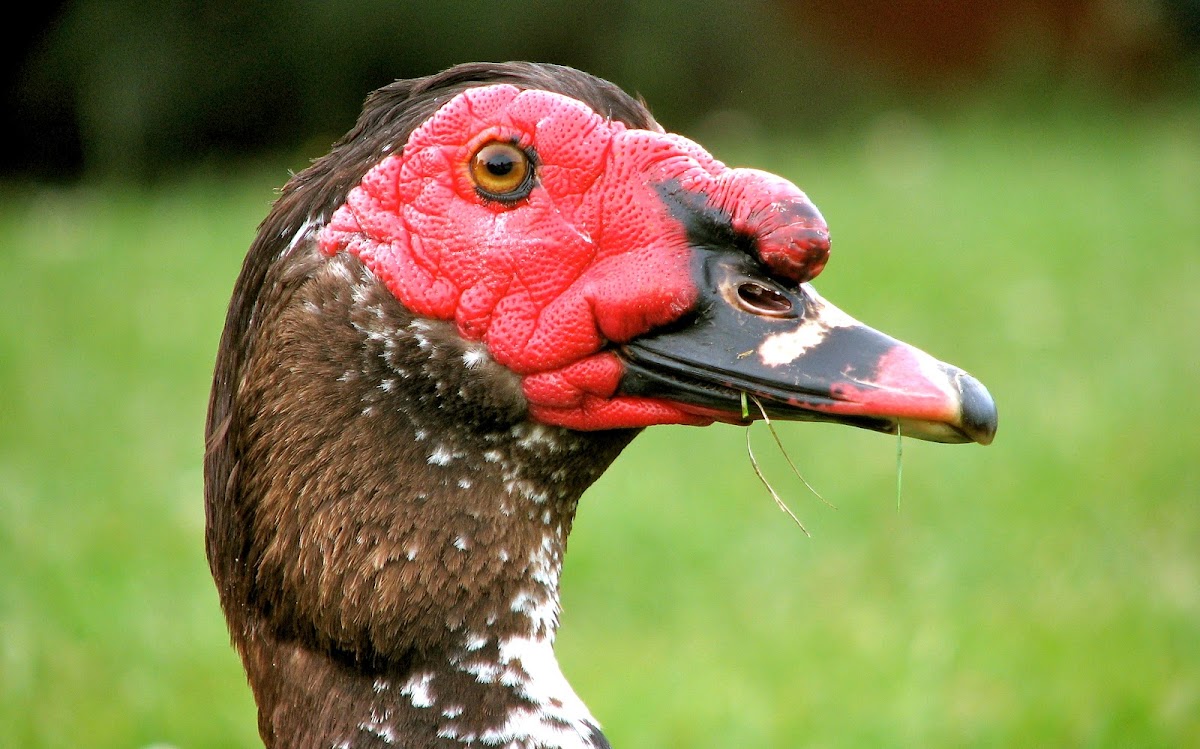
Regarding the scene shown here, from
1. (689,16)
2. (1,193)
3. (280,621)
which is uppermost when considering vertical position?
(280,621)

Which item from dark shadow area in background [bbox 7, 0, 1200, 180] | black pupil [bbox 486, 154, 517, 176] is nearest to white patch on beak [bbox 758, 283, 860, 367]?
black pupil [bbox 486, 154, 517, 176]

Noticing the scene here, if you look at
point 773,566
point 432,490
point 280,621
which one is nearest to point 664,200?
point 432,490

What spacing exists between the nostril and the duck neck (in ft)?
1.23

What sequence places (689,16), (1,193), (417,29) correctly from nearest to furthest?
(1,193) → (417,29) → (689,16)

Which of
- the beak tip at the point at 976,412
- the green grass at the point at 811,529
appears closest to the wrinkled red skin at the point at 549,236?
the beak tip at the point at 976,412

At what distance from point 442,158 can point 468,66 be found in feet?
0.73

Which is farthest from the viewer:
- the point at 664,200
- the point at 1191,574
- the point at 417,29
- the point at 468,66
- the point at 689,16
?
the point at 689,16

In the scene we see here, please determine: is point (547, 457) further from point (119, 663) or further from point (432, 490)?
point (119, 663)

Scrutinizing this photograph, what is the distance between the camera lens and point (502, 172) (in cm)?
210


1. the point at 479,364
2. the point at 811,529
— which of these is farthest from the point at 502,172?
the point at 811,529

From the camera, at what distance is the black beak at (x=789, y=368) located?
196cm

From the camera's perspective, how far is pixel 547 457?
7.28ft

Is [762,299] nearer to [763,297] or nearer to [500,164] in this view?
[763,297]

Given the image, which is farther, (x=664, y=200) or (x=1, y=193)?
(x=1, y=193)
